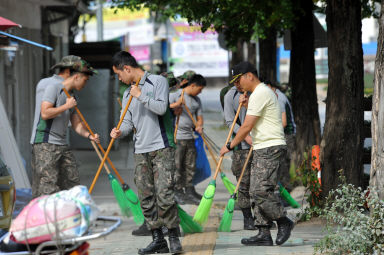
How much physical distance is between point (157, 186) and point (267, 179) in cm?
105

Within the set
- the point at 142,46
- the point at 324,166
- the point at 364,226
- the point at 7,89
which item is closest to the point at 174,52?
the point at 142,46

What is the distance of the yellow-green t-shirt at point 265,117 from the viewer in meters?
7.17

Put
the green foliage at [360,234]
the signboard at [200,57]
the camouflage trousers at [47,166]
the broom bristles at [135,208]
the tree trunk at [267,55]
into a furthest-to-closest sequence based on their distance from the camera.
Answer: the signboard at [200,57] < the tree trunk at [267,55] < the broom bristles at [135,208] < the camouflage trousers at [47,166] < the green foliage at [360,234]

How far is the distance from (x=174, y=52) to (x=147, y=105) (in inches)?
1628

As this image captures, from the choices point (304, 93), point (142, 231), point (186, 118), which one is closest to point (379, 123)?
point (142, 231)

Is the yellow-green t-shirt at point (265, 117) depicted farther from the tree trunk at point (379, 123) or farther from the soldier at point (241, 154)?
the soldier at point (241, 154)

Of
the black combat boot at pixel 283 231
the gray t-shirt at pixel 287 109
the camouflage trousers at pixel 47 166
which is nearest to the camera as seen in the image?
the camouflage trousers at pixel 47 166

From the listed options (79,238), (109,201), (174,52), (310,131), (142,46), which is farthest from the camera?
(174,52)

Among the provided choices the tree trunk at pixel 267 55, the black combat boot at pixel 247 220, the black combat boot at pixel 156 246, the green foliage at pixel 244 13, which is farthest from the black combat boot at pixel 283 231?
the tree trunk at pixel 267 55

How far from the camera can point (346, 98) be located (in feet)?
29.5

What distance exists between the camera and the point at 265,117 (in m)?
7.24

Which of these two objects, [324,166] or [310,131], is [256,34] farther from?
[324,166]

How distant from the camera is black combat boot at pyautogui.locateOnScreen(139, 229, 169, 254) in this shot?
23.6 feet

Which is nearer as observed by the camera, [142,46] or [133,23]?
[142,46]
